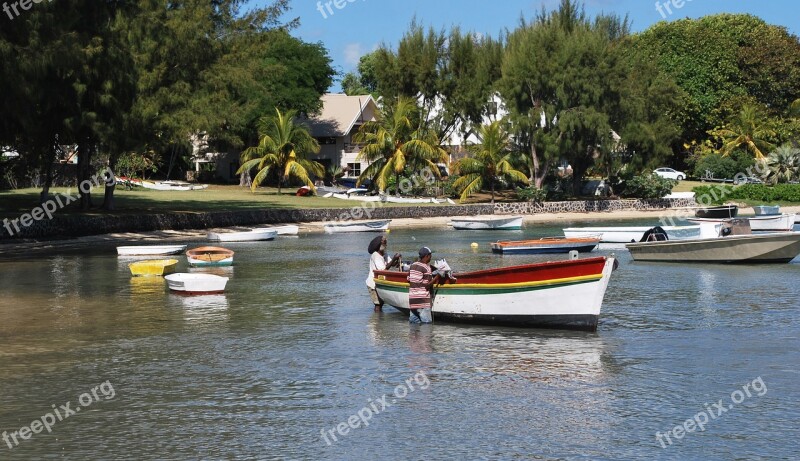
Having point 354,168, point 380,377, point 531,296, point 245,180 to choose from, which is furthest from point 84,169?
point 354,168

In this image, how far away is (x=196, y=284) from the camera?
30.2 meters

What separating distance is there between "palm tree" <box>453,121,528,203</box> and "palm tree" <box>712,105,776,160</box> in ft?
91.6

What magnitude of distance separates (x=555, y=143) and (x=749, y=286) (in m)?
46.2

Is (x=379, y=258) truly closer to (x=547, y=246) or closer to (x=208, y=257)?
(x=208, y=257)

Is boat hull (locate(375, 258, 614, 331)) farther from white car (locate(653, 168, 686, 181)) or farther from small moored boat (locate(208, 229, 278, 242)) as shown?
white car (locate(653, 168, 686, 181))

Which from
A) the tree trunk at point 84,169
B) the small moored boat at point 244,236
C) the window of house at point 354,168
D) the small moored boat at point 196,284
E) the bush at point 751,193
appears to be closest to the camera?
the small moored boat at point 196,284

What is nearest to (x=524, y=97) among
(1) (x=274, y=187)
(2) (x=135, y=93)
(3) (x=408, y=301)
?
(1) (x=274, y=187)

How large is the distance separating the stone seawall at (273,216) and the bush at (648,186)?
993mm

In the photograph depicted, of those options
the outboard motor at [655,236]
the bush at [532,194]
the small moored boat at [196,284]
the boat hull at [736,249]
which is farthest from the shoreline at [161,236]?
the boat hull at [736,249]

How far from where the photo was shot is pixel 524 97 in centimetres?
7869

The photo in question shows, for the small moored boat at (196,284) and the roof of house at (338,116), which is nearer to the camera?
the small moored boat at (196,284)

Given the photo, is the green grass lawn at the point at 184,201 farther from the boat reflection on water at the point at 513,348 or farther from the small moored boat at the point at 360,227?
the boat reflection on water at the point at 513,348

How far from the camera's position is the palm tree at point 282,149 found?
271 ft

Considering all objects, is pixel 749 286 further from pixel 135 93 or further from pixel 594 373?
pixel 135 93
